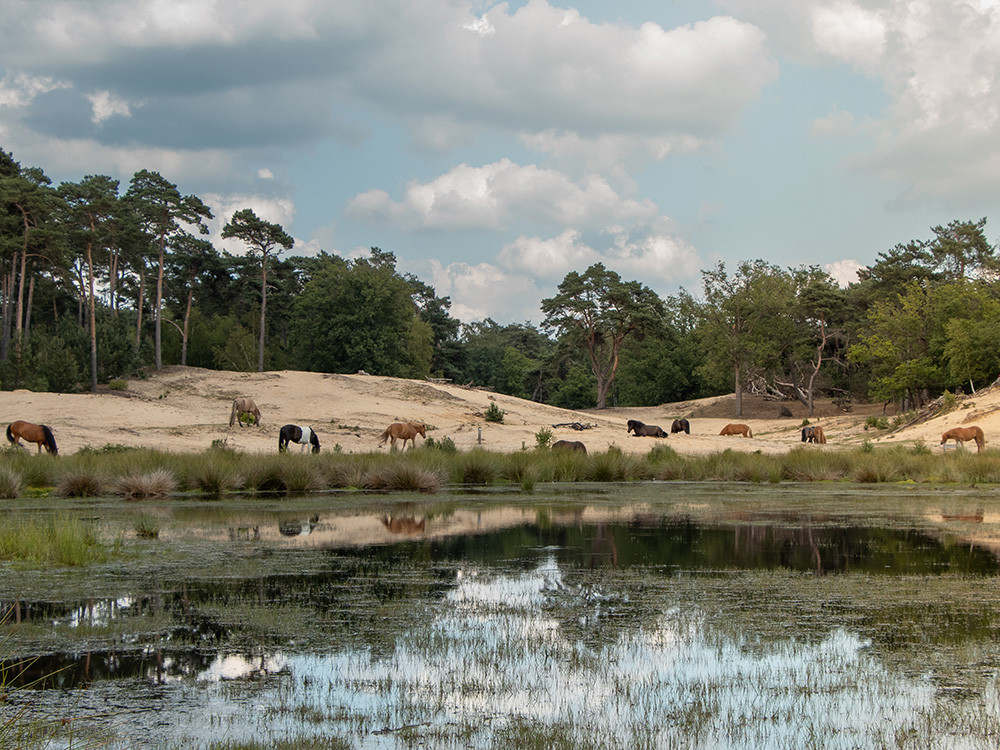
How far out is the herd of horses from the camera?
79.9 ft

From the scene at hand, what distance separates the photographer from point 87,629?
7035 millimetres

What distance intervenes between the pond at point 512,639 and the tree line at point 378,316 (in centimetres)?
3400

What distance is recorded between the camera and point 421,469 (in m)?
20.5

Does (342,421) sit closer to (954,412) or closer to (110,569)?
(954,412)

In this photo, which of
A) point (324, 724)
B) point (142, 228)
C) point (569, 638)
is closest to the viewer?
point (324, 724)

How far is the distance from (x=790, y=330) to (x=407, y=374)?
24.6 meters

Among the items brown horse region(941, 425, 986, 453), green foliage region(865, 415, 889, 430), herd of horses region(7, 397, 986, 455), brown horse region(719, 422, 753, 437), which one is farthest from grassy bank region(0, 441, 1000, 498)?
brown horse region(719, 422, 753, 437)

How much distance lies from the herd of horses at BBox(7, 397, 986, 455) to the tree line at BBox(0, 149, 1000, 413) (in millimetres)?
11305

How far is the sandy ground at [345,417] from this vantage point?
103ft

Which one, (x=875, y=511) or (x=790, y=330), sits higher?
(x=790, y=330)

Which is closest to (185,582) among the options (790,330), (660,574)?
(660,574)

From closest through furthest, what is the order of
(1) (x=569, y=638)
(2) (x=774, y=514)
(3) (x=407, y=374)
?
1. (1) (x=569, y=638)
2. (2) (x=774, y=514)
3. (3) (x=407, y=374)

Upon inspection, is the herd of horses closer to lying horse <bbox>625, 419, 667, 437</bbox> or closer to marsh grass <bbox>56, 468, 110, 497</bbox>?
lying horse <bbox>625, 419, 667, 437</bbox>

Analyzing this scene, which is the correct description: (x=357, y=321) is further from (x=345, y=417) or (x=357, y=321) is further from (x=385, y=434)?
(x=385, y=434)
